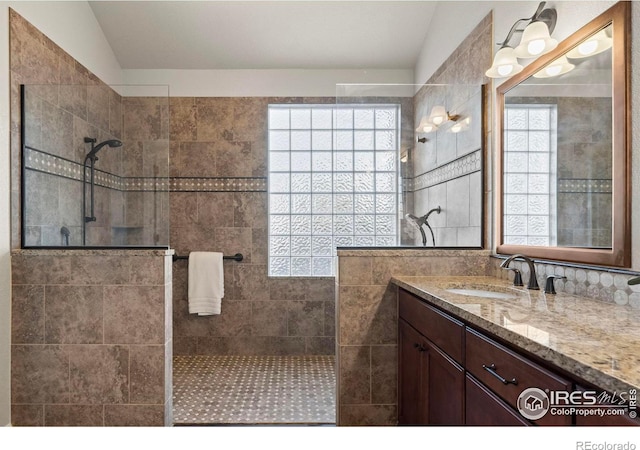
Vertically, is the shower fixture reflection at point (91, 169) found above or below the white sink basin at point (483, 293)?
above

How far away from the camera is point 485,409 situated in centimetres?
118

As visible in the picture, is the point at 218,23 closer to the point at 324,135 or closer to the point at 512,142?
the point at 324,135

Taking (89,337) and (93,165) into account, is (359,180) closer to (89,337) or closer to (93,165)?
(93,165)

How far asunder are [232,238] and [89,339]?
1.63m

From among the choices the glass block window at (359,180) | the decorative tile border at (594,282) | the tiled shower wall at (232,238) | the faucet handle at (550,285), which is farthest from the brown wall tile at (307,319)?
the faucet handle at (550,285)

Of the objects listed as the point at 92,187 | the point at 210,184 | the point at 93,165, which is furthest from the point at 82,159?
the point at 210,184

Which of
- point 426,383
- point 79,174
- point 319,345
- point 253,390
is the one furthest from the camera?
point 319,345

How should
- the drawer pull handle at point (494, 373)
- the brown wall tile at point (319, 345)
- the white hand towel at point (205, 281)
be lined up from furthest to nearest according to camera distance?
the brown wall tile at point (319, 345), the white hand towel at point (205, 281), the drawer pull handle at point (494, 373)

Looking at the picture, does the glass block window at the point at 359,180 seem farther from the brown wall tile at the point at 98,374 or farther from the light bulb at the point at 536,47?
the brown wall tile at the point at 98,374

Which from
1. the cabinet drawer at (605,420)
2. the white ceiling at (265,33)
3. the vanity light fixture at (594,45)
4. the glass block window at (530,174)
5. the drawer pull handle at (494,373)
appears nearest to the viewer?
the cabinet drawer at (605,420)

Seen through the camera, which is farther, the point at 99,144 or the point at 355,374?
the point at 99,144

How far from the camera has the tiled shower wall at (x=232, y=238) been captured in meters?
3.63

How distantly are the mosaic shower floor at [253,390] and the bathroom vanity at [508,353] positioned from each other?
2.63 feet

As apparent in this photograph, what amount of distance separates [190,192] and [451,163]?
232 cm
